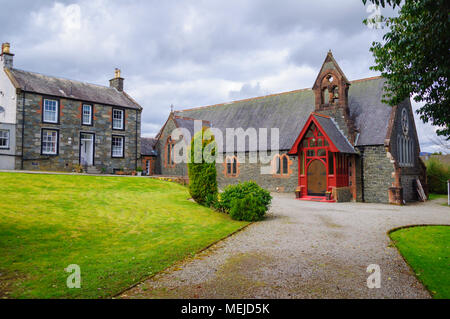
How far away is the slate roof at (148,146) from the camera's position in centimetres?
3512

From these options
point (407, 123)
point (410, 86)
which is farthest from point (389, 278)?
point (407, 123)

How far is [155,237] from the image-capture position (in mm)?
9227

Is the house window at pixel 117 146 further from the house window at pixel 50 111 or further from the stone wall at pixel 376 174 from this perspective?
the stone wall at pixel 376 174

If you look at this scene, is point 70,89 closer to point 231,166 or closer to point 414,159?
point 231,166

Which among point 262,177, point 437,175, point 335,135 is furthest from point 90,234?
point 437,175

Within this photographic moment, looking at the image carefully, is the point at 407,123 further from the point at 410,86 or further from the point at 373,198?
the point at 410,86

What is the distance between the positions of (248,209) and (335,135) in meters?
11.7

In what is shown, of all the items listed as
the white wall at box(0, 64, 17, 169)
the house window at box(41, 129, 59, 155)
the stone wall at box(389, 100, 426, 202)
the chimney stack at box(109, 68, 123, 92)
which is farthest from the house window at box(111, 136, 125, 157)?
the stone wall at box(389, 100, 426, 202)

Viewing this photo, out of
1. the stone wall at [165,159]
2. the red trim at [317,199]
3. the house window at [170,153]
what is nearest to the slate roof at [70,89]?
the stone wall at [165,159]

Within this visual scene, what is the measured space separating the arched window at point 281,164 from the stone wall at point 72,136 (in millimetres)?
14650

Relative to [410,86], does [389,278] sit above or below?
below

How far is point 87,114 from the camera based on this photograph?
28109mm

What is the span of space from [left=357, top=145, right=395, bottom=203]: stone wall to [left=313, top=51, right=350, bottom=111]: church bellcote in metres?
4.26

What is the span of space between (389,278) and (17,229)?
951cm
